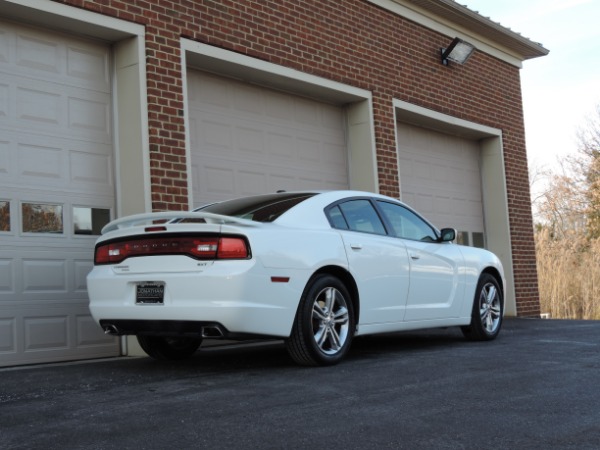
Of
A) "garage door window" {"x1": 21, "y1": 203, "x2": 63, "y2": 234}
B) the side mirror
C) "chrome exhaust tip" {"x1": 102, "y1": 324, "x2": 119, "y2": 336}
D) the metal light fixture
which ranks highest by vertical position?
the metal light fixture

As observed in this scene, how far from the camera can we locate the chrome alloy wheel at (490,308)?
27.4 ft

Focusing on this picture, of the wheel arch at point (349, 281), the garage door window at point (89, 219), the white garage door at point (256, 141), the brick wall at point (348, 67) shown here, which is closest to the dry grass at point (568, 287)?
the brick wall at point (348, 67)

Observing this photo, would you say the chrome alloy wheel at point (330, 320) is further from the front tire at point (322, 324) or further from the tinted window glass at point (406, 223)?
the tinted window glass at point (406, 223)

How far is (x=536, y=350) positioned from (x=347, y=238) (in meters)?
2.24

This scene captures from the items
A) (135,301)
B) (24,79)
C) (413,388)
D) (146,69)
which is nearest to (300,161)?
(146,69)

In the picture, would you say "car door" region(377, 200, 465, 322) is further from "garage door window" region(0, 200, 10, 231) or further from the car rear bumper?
"garage door window" region(0, 200, 10, 231)

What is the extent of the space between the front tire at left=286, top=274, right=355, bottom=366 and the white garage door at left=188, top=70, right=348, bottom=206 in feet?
11.4

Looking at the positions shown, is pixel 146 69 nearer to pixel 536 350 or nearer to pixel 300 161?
pixel 300 161

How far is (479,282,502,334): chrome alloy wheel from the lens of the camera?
27.4 feet

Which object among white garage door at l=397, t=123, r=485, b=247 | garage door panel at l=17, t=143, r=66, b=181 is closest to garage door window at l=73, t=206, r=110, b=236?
garage door panel at l=17, t=143, r=66, b=181

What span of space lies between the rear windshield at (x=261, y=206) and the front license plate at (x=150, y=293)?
3.32ft

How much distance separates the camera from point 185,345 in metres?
7.23

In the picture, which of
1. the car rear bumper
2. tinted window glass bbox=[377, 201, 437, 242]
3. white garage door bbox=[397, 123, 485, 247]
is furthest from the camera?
white garage door bbox=[397, 123, 485, 247]

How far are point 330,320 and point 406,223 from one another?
1.79 m
